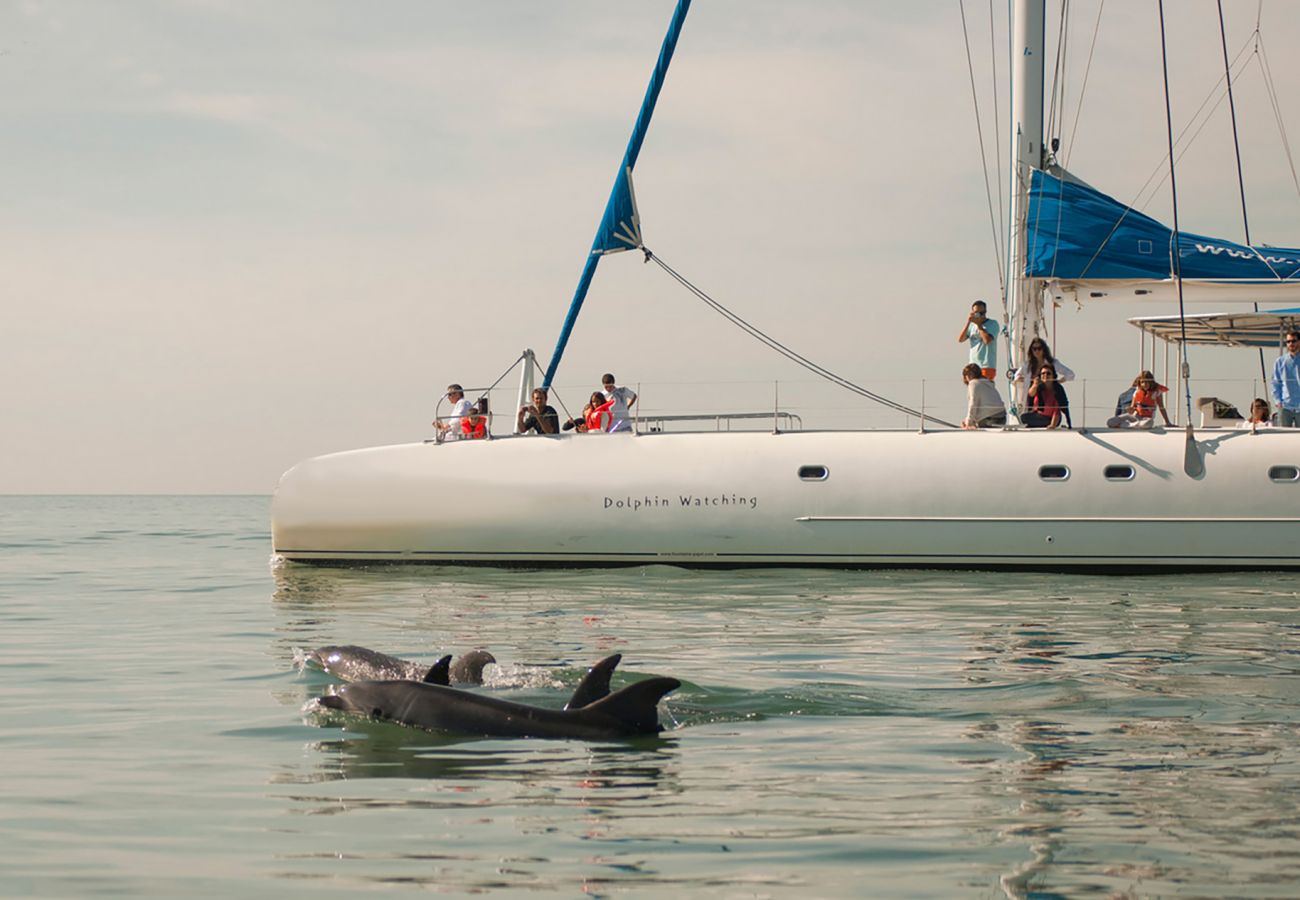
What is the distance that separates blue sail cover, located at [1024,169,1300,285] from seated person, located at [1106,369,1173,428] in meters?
1.61

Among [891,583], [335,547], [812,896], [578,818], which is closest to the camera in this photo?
[812,896]

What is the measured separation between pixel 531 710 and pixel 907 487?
1287cm

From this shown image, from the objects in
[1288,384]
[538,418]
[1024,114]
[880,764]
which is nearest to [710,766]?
[880,764]

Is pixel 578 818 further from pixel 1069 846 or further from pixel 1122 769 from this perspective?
pixel 1122 769

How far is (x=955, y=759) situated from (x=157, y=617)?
11.8 metres

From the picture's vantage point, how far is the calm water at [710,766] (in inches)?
249

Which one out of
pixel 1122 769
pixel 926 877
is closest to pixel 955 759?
pixel 1122 769

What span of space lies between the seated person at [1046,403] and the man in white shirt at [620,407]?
5.62 meters

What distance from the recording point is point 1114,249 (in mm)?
22281

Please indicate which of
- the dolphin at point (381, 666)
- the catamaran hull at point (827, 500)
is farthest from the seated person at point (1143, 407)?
the dolphin at point (381, 666)

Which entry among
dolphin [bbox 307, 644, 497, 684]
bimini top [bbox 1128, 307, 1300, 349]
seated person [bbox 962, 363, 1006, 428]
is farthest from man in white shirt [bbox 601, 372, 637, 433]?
dolphin [bbox 307, 644, 497, 684]

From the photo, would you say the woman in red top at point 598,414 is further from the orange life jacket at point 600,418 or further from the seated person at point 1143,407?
the seated person at point 1143,407

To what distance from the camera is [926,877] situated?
241 inches

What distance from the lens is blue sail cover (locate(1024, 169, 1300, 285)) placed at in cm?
2189
